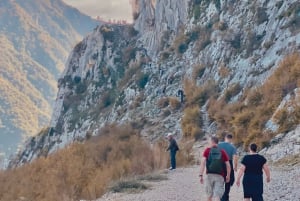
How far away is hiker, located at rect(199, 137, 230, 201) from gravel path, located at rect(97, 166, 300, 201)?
2.74 metres

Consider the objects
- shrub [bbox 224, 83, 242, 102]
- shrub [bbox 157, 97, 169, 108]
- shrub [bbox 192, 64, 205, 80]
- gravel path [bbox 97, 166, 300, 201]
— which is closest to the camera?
gravel path [bbox 97, 166, 300, 201]

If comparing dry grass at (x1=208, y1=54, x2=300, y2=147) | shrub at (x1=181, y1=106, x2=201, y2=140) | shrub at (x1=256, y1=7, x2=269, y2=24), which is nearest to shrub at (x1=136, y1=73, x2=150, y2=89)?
shrub at (x1=256, y1=7, x2=269, y2=24)

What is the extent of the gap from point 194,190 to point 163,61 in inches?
1460

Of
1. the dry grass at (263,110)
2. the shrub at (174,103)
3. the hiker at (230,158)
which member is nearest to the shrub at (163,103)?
the shrub at (174,103)

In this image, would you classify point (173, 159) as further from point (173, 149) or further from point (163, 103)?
point (163, 103)

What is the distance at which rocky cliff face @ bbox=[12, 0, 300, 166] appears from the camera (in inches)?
1478

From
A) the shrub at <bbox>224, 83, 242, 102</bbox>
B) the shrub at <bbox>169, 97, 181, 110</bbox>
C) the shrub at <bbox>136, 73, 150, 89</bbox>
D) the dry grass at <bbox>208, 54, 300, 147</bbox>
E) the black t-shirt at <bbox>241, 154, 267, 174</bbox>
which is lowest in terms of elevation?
the black t-shirt at <bbox>241, 154, 267, 174</bbox>

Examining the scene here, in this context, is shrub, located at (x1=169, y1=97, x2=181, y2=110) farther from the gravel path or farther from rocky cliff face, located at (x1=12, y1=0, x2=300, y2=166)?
the gravel path

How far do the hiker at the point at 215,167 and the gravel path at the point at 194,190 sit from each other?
2.74m

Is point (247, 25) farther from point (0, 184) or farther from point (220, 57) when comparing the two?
point (0, 184)

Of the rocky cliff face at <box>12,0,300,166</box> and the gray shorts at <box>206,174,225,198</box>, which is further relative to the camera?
the rocky cliff face at <box>12,0,300,166</box>

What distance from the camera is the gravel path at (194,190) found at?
15.6 m

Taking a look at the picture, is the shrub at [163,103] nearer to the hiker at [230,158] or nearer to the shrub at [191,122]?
the shrub at [191,122]

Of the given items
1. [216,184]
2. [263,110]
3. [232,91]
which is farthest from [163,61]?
[216,184]
